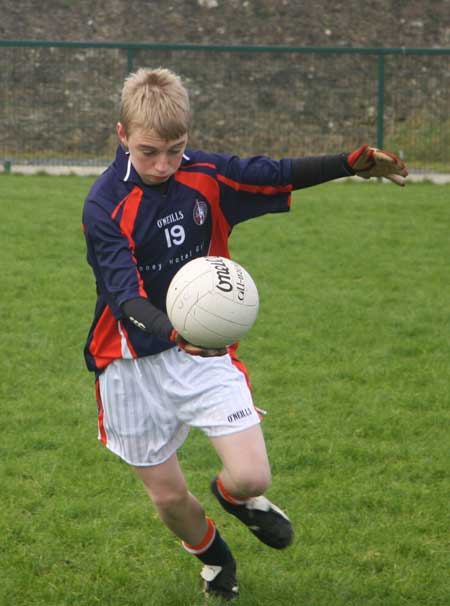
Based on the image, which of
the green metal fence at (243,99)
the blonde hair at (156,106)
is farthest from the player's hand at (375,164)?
the green metal fence at (243,99)

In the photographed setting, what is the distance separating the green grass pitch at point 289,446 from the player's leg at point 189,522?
4.7 inches

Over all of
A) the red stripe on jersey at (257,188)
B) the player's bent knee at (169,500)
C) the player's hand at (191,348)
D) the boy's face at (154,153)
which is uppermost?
the boy's face at (154,153)

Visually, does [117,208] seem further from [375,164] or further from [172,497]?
[172,497]

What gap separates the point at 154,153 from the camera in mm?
3924

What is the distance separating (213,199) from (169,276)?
0.35 metres

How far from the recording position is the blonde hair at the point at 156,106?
3.86 meters

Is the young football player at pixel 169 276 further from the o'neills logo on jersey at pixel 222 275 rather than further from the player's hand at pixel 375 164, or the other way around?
the o'neills logo on jersey at pixel 222 275

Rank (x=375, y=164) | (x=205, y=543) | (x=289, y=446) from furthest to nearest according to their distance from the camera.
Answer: (x=289, y=446) < (x=205, y=543) < (x=375, y=164)

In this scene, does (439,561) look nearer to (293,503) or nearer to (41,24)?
(293,503)

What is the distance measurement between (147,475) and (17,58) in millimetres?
16453

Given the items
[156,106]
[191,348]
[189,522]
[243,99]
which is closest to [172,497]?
[189,522]

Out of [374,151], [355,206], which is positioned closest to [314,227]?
[355,206]

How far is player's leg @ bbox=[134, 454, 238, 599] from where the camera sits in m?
4.18

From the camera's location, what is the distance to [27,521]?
514 centimetres
